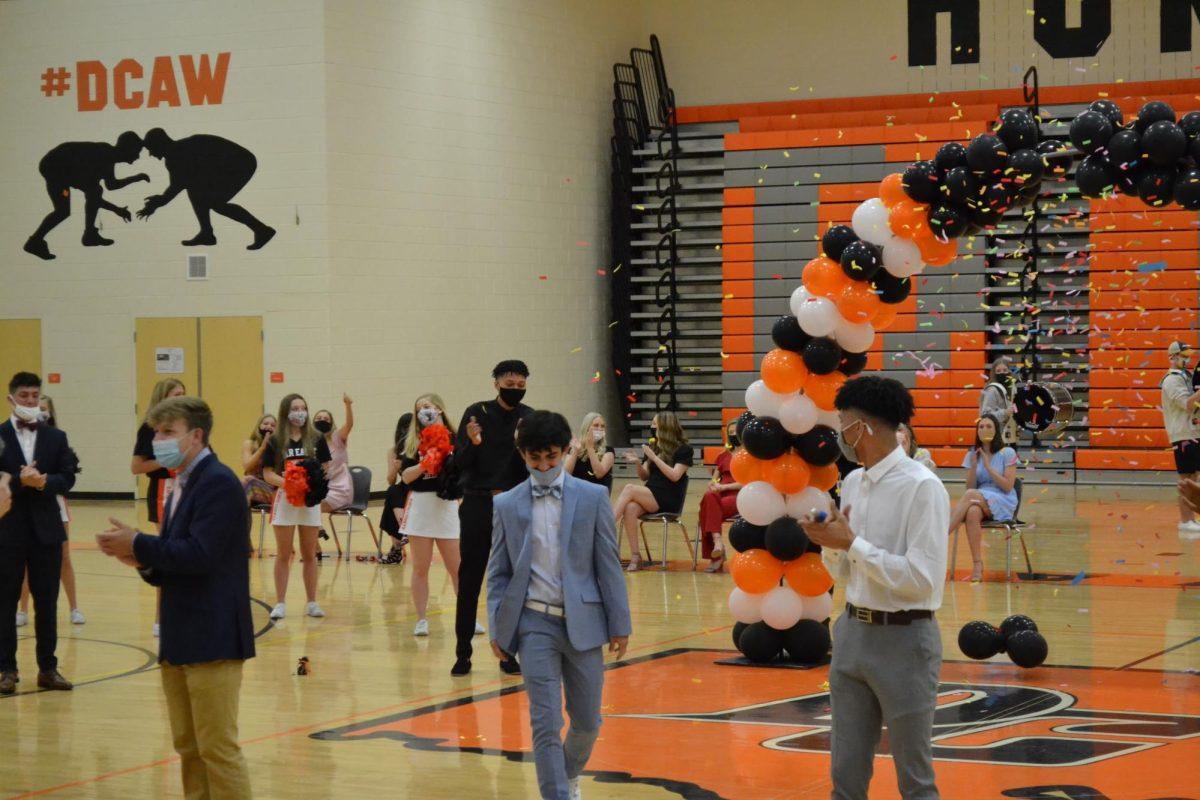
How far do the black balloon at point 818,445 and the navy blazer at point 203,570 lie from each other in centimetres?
426

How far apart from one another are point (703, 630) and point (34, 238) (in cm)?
1270

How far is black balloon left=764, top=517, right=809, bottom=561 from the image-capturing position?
348 inches

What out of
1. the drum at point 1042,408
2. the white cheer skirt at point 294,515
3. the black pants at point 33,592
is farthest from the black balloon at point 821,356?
the drum at point 1042,408

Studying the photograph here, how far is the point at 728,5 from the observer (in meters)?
23.5

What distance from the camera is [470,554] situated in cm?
905

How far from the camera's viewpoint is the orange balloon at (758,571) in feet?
29.5

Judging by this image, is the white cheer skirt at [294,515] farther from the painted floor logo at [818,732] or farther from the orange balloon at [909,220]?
the orange balloon at [909,220]

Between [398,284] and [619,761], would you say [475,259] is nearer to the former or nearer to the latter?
[398,284]

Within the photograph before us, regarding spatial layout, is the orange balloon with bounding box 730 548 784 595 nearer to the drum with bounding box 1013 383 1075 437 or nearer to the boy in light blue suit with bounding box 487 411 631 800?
the boy in light blue suit with bounding box 487 411 631 800

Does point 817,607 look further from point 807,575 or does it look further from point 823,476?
point 823,476

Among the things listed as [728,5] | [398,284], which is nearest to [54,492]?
[398,284]

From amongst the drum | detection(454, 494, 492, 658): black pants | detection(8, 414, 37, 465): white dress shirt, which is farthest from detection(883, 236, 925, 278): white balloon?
the drum

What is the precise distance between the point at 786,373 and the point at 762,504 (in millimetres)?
757

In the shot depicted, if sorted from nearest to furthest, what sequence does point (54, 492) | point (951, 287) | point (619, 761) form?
point (619, 761)
point (54, 492)
point (951, 287)
